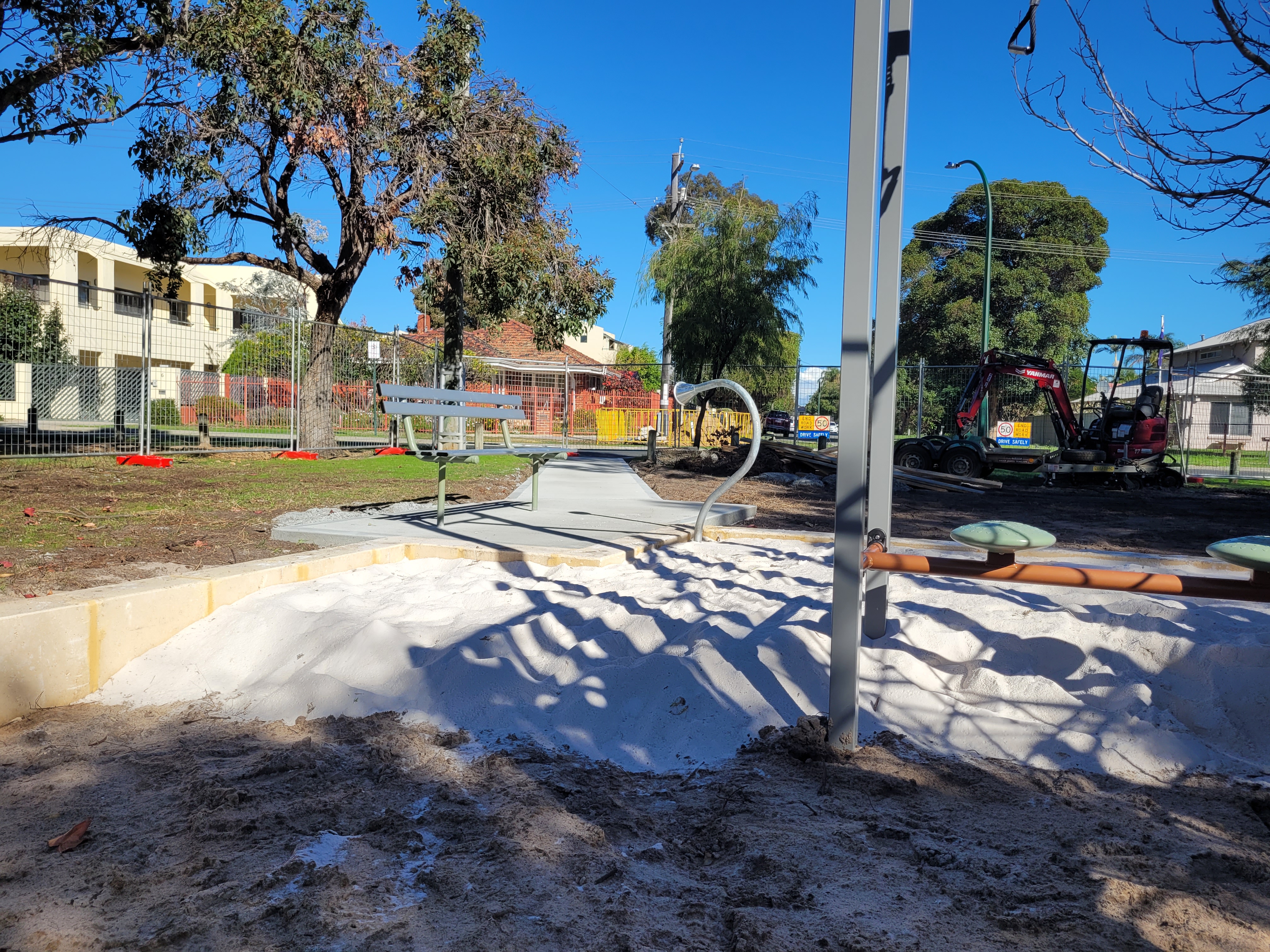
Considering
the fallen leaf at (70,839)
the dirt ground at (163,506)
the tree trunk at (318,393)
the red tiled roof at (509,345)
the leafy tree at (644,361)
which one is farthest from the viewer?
A: the leafy tree at (644,361)

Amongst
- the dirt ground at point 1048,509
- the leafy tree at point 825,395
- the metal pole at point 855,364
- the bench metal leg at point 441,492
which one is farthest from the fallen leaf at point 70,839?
the leafy tree at point 825,395

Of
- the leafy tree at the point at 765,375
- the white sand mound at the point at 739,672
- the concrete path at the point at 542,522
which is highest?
the leafy tree at the point at 765,375

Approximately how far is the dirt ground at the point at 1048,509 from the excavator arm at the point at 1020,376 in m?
1.36

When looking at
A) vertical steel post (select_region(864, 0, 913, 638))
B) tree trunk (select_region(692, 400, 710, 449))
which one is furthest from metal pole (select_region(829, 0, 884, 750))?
tree trunk (select_region(692, 400, 710, 449))

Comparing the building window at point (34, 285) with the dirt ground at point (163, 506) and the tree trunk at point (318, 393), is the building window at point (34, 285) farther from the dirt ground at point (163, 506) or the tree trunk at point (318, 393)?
the tree trunk at point (318, 393)

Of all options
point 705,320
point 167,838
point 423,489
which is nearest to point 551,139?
point 705,320

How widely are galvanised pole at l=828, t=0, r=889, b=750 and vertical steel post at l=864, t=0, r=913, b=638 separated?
25 centimetres

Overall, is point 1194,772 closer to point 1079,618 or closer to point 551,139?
point 1079,618

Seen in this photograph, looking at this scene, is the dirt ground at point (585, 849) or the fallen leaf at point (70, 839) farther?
the fallen leaf at point (70, 839)

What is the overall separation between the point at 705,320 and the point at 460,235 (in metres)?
8.32

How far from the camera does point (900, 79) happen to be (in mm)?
3160

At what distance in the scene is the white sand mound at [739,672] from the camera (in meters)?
2.85

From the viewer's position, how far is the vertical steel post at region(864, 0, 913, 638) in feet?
10.1

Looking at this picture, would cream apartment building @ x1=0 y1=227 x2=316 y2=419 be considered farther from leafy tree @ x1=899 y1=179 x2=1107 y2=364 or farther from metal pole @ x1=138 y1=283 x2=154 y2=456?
leafy tree @ x1=899 y1=179 x2=1107 y2=364
